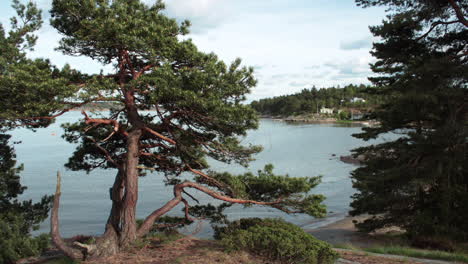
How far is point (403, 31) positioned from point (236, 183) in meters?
8.82

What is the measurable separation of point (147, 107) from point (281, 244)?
4.25m

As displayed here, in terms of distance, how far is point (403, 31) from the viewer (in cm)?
1291

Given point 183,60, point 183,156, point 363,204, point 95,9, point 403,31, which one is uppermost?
point 403,31

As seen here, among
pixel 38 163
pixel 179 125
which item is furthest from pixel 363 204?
pixel 38 163

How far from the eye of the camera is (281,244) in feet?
22.1

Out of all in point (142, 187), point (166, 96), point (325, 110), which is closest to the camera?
point (166, 96)

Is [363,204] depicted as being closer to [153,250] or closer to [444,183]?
[444,183]

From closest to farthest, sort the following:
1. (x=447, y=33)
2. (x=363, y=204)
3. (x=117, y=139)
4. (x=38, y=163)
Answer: (x=117, y=139) → (x=447, y=33) → (x=363, y=204) → (x=38, y=163)

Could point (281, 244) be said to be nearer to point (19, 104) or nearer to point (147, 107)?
point (147, 107)

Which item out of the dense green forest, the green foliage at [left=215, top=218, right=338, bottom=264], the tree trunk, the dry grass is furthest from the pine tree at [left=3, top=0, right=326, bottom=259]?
the dense green forest

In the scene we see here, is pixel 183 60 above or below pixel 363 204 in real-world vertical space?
above

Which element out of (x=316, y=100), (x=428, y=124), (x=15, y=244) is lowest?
(x=15, y=244)

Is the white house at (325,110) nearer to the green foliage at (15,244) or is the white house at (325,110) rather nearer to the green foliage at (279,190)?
the green foliage at (279,190)

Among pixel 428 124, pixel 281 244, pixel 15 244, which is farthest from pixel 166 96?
pixel 428 124
